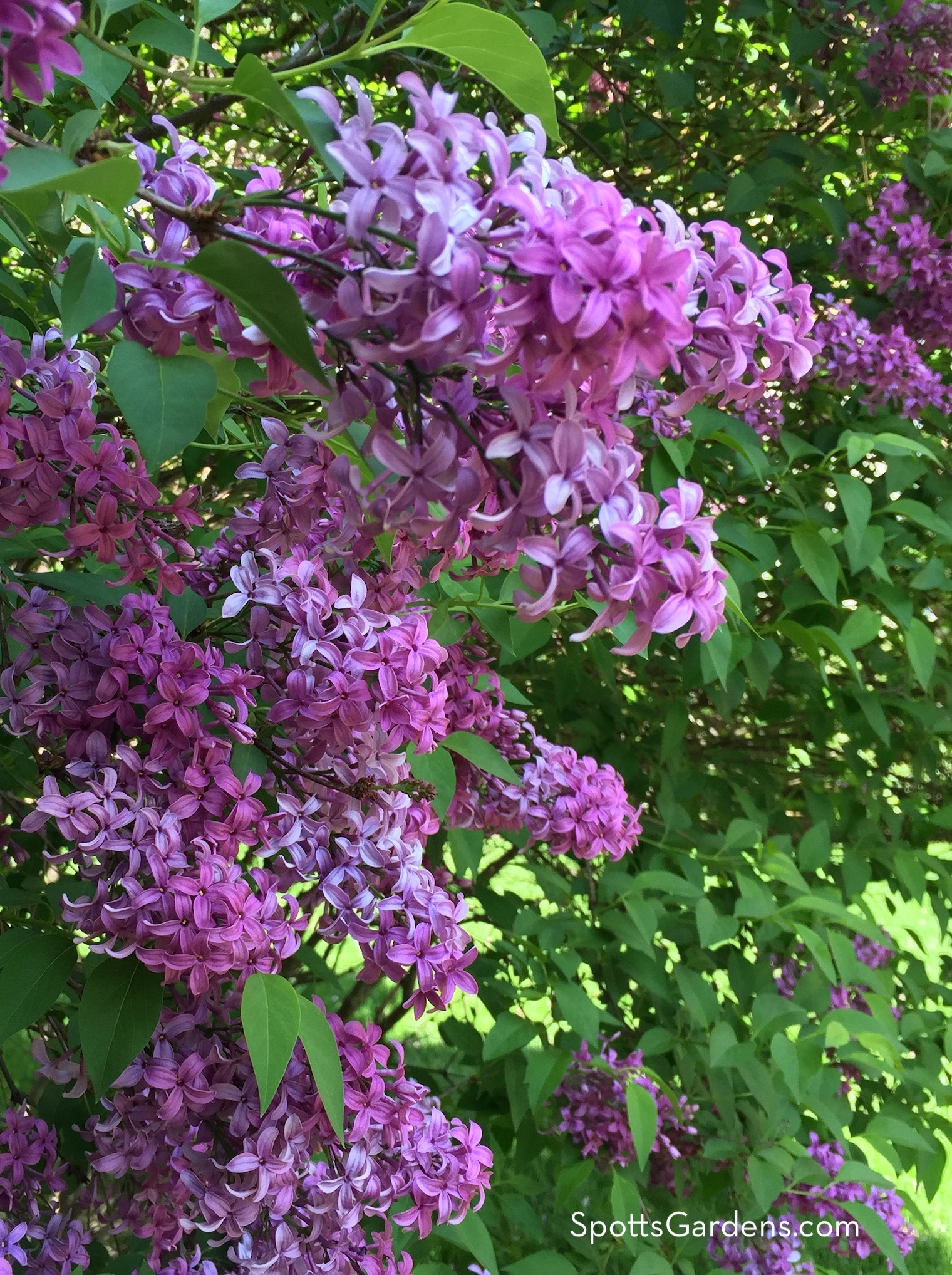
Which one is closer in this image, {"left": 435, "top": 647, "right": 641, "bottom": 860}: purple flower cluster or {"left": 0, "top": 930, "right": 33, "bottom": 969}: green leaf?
{"left": 0, "top": 930, "right": 33, "bottom": 969}: green leaf

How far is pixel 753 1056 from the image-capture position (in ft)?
5.21

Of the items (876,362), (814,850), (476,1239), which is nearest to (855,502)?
(876,362)

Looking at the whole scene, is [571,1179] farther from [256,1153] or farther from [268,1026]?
[268,1026]

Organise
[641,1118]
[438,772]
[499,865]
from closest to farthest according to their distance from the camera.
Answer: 1. [438,772]
2. [641,1118]
3. [499,865]

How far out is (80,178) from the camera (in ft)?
1.29

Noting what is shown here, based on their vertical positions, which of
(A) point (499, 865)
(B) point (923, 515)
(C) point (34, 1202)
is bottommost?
(A) point (499, 865)

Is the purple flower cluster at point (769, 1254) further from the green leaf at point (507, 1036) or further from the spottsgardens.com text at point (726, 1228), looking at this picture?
the green leaf at point (507, 1036)

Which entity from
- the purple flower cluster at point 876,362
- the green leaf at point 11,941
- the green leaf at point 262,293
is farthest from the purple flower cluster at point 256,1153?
the purple flower cluster at point 876,362

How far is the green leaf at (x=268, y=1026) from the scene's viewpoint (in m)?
0.63

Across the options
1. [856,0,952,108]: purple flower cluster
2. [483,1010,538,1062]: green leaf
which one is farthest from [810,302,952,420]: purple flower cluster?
[483,1010,538,1062]: green leaf

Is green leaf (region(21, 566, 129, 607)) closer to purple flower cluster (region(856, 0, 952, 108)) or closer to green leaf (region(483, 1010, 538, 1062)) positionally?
green leaf (region(483, 1010, 538, 1062))

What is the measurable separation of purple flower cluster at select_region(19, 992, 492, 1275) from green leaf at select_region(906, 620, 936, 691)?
1143mm

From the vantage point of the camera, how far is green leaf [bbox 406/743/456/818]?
3.33 ft

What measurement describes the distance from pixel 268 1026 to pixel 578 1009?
0.88m
